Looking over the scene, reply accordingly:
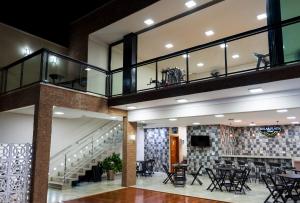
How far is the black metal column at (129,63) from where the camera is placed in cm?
832

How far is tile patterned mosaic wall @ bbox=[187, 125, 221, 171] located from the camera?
1181 centimetres

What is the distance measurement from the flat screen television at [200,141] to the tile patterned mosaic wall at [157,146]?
149cm

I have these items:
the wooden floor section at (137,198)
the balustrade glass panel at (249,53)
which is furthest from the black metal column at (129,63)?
the wooden floor section at (137,198)

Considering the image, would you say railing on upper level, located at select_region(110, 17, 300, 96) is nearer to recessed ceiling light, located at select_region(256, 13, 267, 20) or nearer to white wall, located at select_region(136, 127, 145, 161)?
recessed ceiling light, located at select_region(256, 13, 267, 20)

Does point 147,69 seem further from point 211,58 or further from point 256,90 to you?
point 256,90

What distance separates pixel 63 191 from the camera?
26.6 feet

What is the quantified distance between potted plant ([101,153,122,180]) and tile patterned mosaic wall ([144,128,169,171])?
3.26 m

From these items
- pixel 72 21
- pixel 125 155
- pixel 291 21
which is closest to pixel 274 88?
pixel 291 21

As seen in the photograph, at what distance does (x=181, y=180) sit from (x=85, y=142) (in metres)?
4.30

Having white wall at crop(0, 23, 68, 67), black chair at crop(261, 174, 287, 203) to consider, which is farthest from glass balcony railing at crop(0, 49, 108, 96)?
black chair at crop(261, 174, 287, 203)

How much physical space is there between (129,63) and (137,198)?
15.3 feet

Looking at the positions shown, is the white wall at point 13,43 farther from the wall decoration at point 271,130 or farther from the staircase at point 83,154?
the wall decoration at point 271,130

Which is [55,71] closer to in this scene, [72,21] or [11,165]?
[11,165]

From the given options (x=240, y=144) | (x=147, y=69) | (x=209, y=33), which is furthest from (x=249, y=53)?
(x=240, y=144)
